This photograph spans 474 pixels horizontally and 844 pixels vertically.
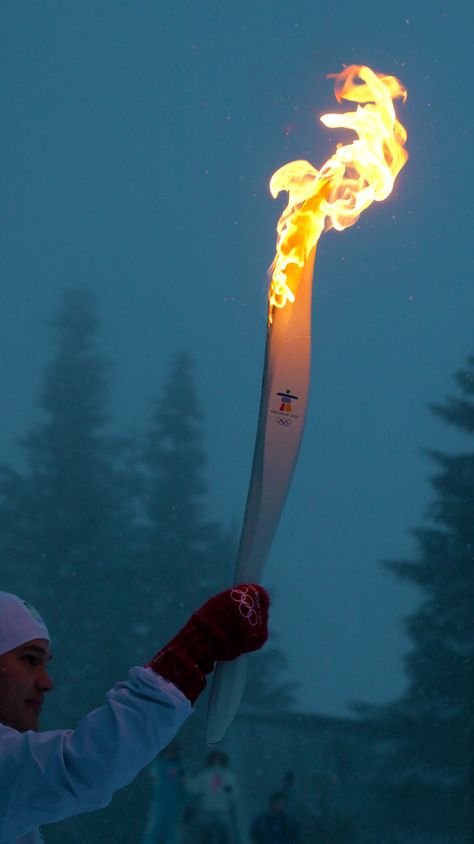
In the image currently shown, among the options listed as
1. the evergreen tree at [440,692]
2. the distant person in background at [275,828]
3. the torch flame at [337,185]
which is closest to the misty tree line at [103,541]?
the evergreen tree at [440,692]

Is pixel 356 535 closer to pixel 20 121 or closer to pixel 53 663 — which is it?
pixel 20 121

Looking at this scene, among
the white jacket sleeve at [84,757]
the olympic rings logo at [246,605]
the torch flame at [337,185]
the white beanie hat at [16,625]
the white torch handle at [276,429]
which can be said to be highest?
the torch flame at [337,185]

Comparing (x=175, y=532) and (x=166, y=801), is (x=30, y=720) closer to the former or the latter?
(x=166, y=801)

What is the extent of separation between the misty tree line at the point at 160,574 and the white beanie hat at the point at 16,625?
7079 mm

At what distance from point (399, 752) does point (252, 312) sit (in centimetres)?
2432

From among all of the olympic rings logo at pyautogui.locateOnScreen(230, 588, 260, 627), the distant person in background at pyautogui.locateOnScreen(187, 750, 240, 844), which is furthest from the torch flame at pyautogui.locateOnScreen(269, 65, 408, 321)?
the distant person in background at pyautogui.locateOnScreen(187, 750, 240, 844)

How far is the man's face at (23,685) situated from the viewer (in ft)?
5.12

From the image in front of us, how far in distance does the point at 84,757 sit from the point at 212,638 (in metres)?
0.27

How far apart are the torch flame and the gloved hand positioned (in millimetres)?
976

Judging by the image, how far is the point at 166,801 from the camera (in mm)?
7254

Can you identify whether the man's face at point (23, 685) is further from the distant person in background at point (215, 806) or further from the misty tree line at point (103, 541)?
the misty tree line at point (103, 541)

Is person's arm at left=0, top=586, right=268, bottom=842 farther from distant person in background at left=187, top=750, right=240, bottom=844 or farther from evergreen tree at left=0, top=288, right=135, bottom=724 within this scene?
evergreen tree at left=0, top=288, right=135, bottom=724

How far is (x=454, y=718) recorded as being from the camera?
873 cm

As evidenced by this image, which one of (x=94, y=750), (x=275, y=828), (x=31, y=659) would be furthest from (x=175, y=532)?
(x=94, y=750)
